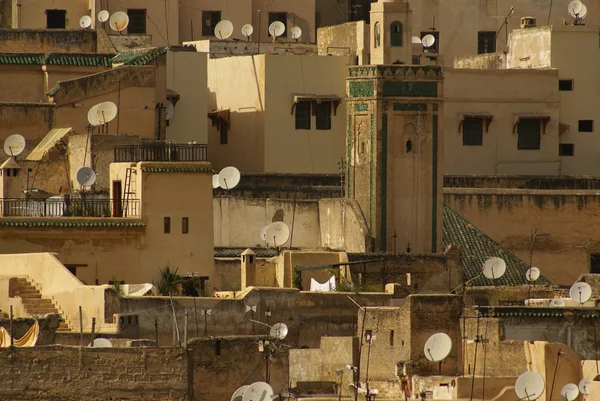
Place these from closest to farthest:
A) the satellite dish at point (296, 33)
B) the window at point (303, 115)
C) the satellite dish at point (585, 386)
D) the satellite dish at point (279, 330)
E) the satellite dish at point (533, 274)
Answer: the satellite dish at point (585, 386), the satellite dish at point (279, 330), the satellite dish at point (533, 274), the window at point (303, 115), the satellite dish at point (296, 33)

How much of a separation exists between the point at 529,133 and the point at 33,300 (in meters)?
16.0

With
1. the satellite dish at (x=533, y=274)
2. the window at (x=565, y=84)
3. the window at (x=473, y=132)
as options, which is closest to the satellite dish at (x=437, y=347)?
the satellite dish at (x=533, y=274)

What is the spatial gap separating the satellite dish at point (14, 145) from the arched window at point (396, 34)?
6.56 meters

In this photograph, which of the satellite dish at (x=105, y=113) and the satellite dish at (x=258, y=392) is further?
the satellite dish at (x=105, y=113)

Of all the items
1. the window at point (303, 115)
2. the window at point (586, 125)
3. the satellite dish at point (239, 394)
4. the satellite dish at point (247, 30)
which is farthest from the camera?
the satellite dish at point (247, 30)

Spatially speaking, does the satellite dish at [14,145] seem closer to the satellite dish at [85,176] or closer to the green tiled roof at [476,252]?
the satellite dish at [85,176]

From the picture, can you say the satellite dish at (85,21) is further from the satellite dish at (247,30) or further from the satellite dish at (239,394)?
the satellite dish at (239,394)

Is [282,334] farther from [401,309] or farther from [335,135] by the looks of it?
[335,135]

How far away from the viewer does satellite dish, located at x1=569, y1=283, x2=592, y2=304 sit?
50.2 m

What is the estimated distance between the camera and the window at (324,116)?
59531 millimetres

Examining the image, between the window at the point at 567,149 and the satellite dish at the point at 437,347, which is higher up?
the window at the point at 567,149

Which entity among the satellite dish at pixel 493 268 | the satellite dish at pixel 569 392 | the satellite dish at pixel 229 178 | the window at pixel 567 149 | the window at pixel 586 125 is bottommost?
the satellite dish at pixel 569 392

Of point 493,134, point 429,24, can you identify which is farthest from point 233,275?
point 429,24

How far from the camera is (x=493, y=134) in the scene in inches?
2406
